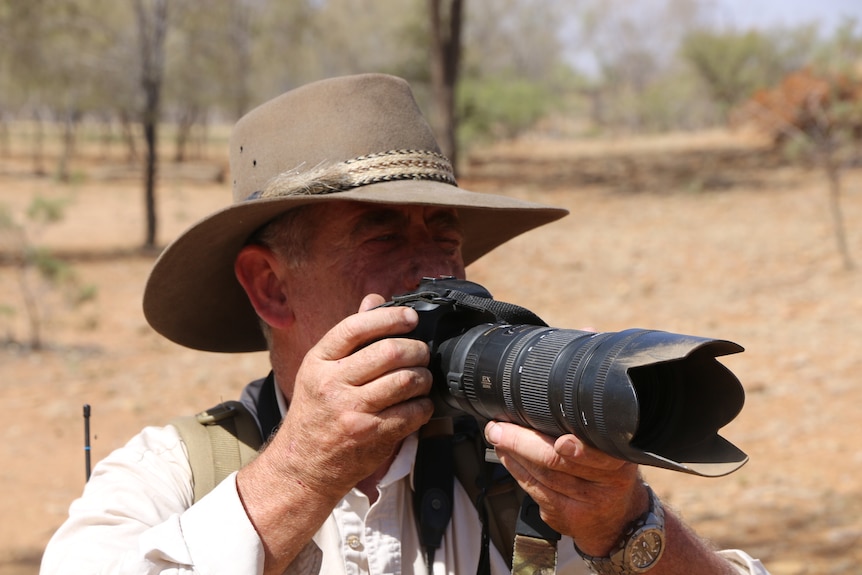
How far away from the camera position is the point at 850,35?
15492mm

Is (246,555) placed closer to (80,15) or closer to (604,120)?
(80,15)

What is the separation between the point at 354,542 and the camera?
187 cm

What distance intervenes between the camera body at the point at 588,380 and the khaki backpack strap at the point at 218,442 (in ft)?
1.82

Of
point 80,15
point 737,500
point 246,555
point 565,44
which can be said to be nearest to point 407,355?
point 246,555

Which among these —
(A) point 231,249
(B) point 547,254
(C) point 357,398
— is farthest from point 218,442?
(B) point 547,254

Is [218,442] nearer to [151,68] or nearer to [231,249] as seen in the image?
[231,249]

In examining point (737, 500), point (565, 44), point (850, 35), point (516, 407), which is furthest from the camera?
point (565, 44)

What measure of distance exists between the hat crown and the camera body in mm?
588

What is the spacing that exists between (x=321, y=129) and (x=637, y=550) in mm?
1154

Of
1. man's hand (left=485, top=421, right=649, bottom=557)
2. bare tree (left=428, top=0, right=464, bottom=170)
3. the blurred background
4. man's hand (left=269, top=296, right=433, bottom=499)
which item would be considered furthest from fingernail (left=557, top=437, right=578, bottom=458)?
bare tree (left=428, top=0, right=464, bottom=170)

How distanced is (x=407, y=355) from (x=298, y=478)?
29cm

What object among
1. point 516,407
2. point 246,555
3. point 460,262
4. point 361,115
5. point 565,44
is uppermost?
point 565,44

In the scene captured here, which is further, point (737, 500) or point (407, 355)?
point (737, 500)

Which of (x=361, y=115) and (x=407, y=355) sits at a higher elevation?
(x=361, y=115)
